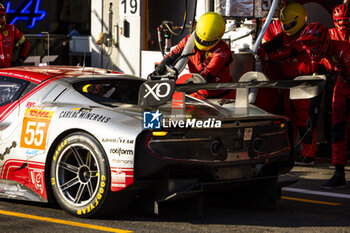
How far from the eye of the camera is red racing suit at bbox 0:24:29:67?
38.8 feet

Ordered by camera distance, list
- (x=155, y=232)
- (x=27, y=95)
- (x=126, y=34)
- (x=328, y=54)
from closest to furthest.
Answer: (x=155, y=232), (x=27, y=95), (x=328, y=54), (x=126, y=34)

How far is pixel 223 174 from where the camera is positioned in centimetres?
620

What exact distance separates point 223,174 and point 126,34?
918cm

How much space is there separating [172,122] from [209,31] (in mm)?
2923

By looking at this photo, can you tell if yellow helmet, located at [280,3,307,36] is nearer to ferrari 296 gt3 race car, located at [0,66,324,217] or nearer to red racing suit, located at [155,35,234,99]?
red racing suit, located at [155,35,234,99]

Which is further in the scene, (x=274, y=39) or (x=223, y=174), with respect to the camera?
(x=274, y=39)

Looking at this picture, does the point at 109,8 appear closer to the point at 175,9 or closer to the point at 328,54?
the point at 175,9

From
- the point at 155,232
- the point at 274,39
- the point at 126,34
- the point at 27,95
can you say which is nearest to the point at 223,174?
the point at 155,232

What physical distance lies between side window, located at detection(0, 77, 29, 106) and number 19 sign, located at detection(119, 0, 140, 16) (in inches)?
309

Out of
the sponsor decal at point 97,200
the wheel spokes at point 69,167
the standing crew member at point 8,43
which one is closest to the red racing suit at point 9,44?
the standing crew member at point 8,43

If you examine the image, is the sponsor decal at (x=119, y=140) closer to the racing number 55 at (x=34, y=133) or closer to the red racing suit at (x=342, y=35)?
the racing number 55 at (x=34, y=133)

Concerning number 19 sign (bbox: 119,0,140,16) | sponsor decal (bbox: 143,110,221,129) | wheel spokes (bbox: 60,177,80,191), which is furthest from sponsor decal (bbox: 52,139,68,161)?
number 19 sign (bbox: 119,0,140,16)

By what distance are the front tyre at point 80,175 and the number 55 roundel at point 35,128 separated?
191 millimetres

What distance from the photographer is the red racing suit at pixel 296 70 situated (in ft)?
32.3
